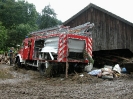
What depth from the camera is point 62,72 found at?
11.9 metres

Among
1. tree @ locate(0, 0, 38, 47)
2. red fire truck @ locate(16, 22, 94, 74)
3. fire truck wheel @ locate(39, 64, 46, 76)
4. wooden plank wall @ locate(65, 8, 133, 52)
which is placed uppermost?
tree @ locate(0, 0, 38, 47)

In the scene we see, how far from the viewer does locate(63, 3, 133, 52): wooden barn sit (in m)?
16.1

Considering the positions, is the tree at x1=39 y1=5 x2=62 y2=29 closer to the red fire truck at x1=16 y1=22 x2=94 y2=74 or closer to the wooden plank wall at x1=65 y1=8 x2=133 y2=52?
the wooden plank wall at x1=65 y1=8 x2=133 y2=52

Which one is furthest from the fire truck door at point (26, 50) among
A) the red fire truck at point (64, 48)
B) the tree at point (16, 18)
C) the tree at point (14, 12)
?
the tree at point (14, 12)

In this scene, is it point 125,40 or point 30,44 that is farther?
point 125,40

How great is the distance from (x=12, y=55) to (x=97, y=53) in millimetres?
7970

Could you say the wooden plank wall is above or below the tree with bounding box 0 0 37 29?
below

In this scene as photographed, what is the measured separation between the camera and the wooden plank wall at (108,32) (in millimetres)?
16125

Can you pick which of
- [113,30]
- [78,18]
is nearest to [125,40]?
[113,30]

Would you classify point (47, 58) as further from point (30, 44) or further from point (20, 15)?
point (20, 15)

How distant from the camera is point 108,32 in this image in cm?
1695

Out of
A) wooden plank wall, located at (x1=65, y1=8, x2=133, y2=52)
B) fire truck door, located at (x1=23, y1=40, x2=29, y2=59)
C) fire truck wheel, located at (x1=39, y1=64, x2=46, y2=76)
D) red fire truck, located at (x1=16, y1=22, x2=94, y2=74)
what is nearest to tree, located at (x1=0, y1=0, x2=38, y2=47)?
wooden plank wall, located at (x1=65, y1=8, x2=133, y2=52)

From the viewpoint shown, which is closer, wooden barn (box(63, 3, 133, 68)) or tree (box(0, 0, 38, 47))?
wooden barn (box(63, 3, 133, 68))

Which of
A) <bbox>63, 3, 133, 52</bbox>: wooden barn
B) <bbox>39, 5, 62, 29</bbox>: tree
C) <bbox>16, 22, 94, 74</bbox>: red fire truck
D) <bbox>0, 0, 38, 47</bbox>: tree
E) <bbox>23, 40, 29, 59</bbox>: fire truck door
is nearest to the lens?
→ <bbox>16, 22, 94, 74</bbox>: red fire truck
